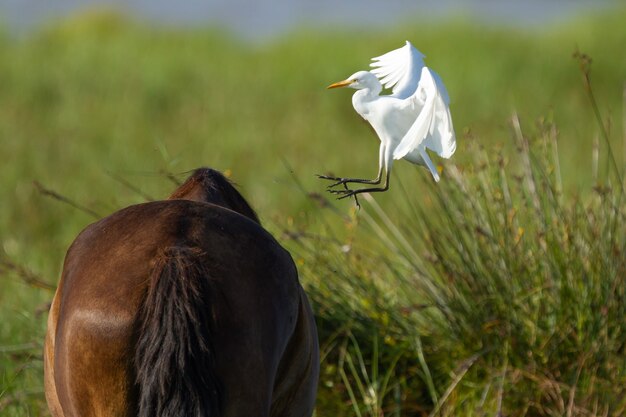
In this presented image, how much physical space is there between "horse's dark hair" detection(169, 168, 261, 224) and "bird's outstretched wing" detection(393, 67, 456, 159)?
29.8 inches

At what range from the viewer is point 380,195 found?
8.38m

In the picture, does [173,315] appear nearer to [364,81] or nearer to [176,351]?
[176,351]

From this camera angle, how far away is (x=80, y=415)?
249 centimetres

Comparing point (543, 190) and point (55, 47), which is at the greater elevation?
point (543, 190)

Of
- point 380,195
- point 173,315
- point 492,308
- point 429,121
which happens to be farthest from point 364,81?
point 380,195

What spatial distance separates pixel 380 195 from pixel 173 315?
20.1 feet

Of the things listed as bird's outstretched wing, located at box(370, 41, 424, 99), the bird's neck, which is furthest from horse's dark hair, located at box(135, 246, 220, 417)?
bird's outstretched wing, located at box(370, 41, 424, 99)

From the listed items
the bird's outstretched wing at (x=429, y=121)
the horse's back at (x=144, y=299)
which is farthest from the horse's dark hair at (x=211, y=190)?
the bird's outstretched wing at (x=429, y=121)

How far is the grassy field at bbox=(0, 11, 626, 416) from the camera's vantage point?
4.00 metres

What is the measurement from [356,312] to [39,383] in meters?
1.19

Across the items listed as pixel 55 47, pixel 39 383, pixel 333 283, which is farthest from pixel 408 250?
pixel 55 47

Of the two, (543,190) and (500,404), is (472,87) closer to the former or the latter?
(543,190)

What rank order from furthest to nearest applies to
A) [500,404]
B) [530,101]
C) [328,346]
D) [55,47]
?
[55,47], [530,101], [328,346], [500,404]

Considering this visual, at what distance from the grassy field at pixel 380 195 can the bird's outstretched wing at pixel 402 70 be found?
1362mm
